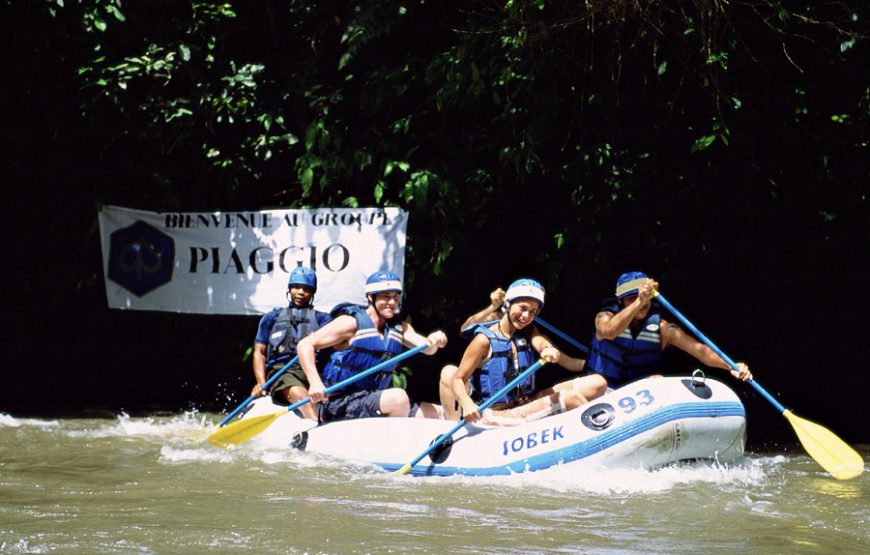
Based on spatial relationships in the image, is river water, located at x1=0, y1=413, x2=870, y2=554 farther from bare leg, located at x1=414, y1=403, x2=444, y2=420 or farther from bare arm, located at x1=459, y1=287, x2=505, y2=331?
bare arm, located at x1=459, y1=287, x2=505, y2=331

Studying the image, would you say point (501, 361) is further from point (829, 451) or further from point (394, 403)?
point (829, 451)

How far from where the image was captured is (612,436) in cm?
643

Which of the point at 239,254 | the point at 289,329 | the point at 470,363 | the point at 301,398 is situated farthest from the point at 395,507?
the point at 239,254

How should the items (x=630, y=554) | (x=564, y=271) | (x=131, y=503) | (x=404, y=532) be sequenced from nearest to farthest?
1. (x=630, y=554)
2. (x=404, y=532)
3. (x=131, y=503)
4. (x=564, y=271)

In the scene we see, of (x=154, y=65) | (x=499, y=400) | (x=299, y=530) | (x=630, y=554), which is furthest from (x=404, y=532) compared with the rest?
(x=154, y=65)

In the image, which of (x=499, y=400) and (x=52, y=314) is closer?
(x=499, y=400)

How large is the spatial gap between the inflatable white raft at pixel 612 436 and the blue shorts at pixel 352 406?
0.45m

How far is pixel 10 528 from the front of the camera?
512cm

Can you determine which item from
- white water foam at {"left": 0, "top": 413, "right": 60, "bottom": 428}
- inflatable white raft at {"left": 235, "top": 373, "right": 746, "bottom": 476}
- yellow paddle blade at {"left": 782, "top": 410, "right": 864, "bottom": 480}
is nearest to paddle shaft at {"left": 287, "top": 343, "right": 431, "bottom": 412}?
inflatable white raft at {"left": 235, "top": 373, "right": 746, "bottom": 476}

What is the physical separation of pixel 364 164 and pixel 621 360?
2.96 meters

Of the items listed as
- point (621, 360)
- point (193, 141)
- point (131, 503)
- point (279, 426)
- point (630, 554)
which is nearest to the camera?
point (630, 554)

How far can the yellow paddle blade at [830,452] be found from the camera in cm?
679

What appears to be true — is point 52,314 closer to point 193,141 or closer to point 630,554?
point 193,141

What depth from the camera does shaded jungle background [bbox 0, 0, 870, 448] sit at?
8359 mm
